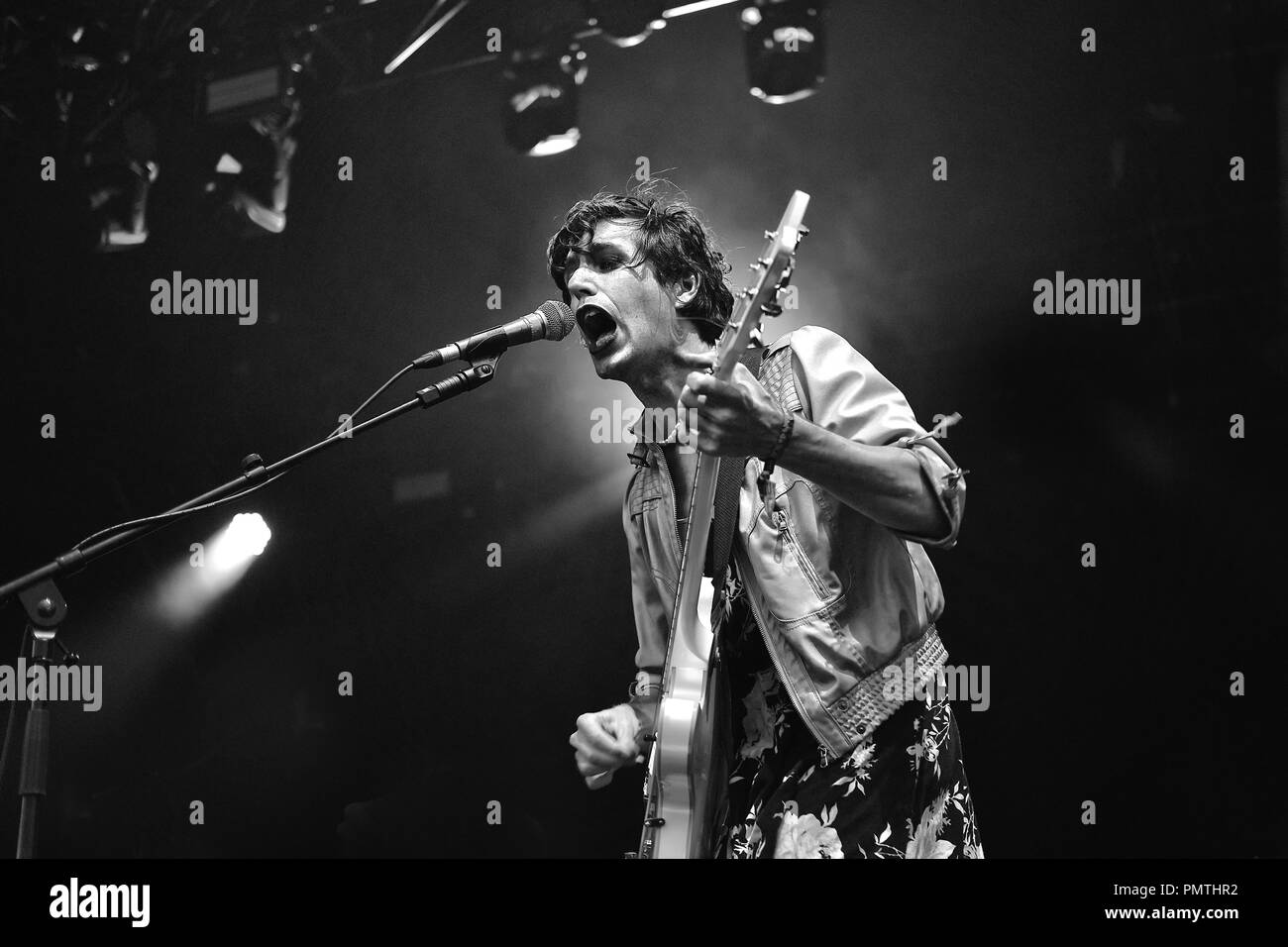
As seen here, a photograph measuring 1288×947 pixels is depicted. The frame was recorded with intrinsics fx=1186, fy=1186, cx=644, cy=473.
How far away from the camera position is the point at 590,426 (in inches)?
134

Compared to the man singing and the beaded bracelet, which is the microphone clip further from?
the beaded bracelet

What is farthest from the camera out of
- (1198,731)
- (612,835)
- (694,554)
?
(612,835)

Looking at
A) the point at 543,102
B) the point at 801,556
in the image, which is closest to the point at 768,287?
the point at 801,556

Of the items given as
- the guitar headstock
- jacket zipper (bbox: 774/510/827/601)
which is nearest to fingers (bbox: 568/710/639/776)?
jacket zipper (bbox: 774/510/827/601)

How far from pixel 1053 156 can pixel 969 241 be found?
1.05 feet

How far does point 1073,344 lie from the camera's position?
3197 mm

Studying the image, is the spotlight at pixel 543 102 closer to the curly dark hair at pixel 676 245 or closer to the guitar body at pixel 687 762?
the curly dark hair at pixel 676 245

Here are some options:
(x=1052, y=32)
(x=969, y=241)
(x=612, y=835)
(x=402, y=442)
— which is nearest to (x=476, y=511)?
(x=402, y=442)

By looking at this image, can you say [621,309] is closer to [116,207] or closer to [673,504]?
[673,504]

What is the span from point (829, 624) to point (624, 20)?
2.08m

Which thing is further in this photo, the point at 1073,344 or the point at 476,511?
the point at 476,511

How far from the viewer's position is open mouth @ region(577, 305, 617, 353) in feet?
8.21

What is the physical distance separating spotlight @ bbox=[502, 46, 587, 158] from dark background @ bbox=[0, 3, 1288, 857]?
55 mm
